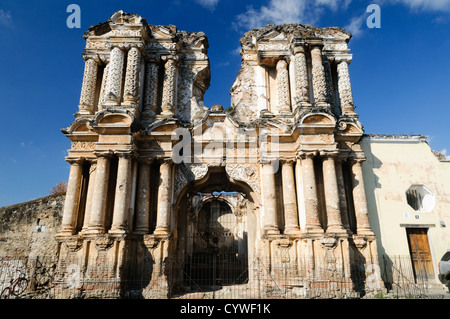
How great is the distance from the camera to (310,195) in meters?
11.0

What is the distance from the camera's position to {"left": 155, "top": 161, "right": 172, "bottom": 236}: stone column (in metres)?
11.2

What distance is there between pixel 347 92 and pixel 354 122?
4.95 ft

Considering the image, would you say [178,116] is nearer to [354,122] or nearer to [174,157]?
[174,157]

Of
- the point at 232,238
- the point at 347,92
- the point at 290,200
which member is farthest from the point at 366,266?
the point at 232,238

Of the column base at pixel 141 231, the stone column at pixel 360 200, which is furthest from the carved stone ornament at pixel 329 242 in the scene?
the column base at pixel 141 231

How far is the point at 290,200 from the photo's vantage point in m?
11.6

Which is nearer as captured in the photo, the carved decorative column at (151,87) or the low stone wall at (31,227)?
the low stone wall at (31,227)

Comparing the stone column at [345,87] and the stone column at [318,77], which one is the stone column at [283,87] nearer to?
the stone column at [318,77]

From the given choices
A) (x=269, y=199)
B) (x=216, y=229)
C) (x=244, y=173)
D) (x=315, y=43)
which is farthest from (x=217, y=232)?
(x=315, y=43)

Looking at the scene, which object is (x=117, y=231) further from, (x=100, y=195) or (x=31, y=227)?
(x=31, y=227)

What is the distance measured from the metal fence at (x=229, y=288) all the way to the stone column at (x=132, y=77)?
18.2 feet

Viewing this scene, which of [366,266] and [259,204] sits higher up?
[259,204]

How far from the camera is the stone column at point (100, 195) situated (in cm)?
1062

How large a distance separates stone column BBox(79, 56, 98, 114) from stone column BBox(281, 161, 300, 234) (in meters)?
7.46
